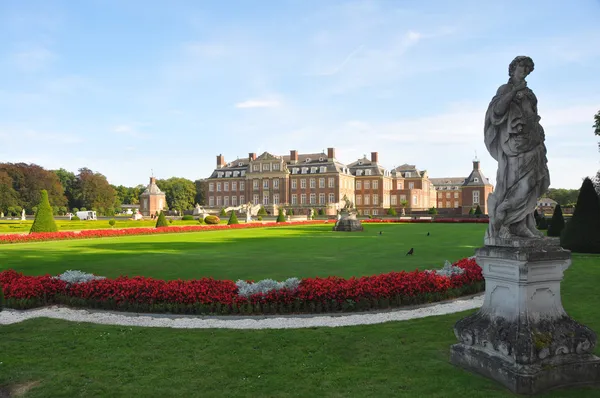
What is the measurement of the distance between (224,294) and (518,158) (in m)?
5.04

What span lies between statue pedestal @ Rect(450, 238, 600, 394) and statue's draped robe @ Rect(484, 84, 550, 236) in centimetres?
32

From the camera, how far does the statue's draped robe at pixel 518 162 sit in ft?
14.2

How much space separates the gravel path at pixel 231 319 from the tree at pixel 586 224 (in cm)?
938

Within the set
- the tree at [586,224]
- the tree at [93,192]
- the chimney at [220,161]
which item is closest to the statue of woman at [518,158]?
the tree at [586,224]

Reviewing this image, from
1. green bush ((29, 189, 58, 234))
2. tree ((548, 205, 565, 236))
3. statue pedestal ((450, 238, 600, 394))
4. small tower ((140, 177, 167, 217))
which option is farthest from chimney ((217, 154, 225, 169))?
statue pedestal ((450, 238, 600, 394))

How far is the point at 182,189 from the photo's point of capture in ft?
288

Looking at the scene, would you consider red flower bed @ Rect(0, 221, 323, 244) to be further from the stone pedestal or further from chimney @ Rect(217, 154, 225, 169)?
chimney @ Rect(217, 154, 225, 169)

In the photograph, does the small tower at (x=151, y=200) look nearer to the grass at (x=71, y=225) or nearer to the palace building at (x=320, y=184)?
the palace building at (x=320, y=184)

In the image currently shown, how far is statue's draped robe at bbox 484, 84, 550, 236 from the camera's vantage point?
14.2ft

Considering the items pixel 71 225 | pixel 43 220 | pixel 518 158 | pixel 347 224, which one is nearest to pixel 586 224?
pixel 518 158

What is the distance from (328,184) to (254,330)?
208ft

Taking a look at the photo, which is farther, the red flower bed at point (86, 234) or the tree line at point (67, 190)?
the tree line at point (67, 190)

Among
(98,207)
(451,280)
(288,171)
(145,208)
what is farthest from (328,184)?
(451,280)

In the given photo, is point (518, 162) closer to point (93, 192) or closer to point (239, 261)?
point (239, 261)
